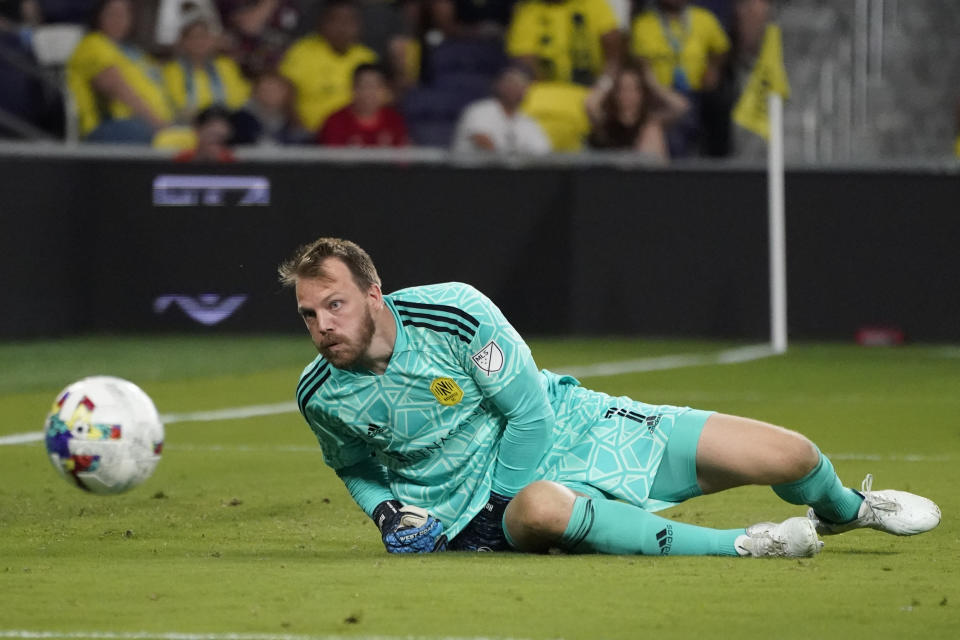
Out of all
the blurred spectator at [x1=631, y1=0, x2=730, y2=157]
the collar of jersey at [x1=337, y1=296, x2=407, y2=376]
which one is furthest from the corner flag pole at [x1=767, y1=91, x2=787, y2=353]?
the collar of jersey at [x1=337, y1=296, x2=407, y2=376]

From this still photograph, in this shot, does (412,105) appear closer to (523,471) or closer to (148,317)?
(148,317)

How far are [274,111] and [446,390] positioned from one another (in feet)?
39.9

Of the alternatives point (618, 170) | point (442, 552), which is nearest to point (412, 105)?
point (618, 170)

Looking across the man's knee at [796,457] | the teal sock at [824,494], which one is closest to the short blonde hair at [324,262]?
the man's knee at [796,457]

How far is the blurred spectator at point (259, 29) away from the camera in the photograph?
1834 cm

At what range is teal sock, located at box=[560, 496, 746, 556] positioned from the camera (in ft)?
19.5

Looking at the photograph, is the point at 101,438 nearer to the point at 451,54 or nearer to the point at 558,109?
the point at 558,109

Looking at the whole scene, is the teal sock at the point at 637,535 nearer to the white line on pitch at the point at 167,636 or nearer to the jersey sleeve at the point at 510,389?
the jersey sleeve at the point at 510,389

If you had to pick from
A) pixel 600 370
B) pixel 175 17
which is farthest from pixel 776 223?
pixel 175 17

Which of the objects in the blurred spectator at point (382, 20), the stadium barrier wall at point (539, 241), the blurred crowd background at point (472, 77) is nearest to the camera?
the stadium barrier wall at point (539, 241)

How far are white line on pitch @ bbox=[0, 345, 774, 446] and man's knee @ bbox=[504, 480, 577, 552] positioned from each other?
4.84 meters

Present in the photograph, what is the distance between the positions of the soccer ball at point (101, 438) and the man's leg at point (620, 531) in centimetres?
128

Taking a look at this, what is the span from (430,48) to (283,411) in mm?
7605

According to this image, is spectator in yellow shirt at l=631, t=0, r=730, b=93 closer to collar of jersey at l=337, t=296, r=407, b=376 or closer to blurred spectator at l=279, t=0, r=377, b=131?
blurred spectator at l=279, t=0, r=377, b=131
